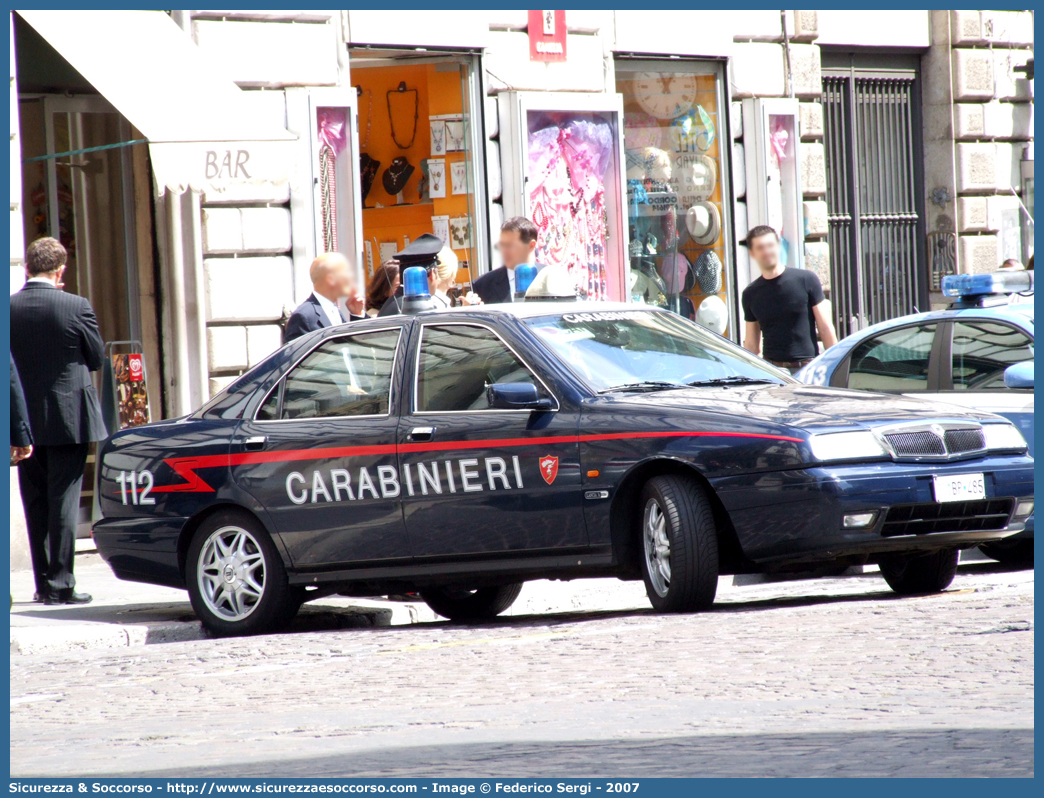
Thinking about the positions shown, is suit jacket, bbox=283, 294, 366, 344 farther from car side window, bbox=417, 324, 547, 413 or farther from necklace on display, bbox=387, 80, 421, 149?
necklace on display, bbox=387, 80, 421, 149

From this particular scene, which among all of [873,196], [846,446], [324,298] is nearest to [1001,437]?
[846,446]

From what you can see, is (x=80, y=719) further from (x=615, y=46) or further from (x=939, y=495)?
(x=615, y=46)

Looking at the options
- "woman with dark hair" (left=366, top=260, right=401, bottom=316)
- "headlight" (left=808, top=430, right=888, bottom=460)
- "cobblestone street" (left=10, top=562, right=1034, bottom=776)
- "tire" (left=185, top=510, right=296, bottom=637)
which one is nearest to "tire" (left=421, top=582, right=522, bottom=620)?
"cobblestone street" (left=10, top=562, right=1034, bottom=776)

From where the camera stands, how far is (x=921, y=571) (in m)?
9.49

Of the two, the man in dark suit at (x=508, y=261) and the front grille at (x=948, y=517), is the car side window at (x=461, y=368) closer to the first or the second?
the front grille at (x=948, y=517)

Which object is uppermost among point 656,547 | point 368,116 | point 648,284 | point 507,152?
point 368,116

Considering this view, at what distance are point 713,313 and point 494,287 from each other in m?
6.49

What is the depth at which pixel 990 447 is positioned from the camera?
8914 millimetres

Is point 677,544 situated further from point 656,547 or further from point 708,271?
point 708,271

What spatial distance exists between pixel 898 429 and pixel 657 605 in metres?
1.34

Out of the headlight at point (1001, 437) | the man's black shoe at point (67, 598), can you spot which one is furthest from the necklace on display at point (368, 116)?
the headlight at point (1001, 437)

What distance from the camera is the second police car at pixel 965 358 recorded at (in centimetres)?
1069

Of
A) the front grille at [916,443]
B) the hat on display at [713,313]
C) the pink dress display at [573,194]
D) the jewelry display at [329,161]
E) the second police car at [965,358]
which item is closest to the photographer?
the front grille at [916,443]

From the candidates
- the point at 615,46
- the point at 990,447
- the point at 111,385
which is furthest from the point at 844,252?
the point at 990,447
